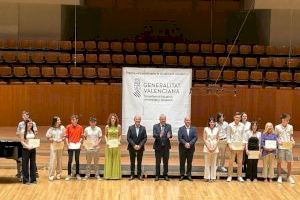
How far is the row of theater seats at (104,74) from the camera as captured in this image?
17688 millimetres

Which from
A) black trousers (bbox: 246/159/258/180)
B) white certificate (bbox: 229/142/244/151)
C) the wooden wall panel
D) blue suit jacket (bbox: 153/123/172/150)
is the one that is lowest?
black trousers (bbox: 246/159/258/180)

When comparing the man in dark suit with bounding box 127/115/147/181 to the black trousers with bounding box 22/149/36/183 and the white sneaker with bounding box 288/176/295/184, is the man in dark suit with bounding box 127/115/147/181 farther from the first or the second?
the white sneaker with bounding box 288/176/295/184

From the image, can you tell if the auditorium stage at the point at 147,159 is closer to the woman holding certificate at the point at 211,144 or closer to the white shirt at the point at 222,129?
the woman holding certificate at the point at 211,144

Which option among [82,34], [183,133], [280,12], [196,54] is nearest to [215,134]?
[183,133]

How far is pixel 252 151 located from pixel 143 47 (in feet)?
25.6

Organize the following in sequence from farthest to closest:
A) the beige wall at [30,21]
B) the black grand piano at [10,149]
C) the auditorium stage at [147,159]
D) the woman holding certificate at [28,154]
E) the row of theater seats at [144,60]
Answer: the beige wall at [30,21], the row of theater seats at [144,60], the auditorium stage at [147,159], the woman holding certificate at [28,154], the black grand piano at [10,149]

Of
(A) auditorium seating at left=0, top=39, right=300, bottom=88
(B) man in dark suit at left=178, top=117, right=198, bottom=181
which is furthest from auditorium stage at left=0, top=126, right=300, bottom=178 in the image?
(A) auditorium seating at left=0, top=39, right=300, bottom=88

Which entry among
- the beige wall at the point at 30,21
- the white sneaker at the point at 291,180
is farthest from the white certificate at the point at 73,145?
the beige wall at the point at 30,21

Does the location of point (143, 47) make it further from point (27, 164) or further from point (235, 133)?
point (27, 164)

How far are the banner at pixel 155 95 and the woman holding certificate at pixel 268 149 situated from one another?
104 inches

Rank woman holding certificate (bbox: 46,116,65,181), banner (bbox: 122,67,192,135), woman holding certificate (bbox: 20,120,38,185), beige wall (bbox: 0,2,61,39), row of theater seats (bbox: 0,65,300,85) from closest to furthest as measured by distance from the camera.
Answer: woman holding certificate (bbox: 20,120,38,185)
woman holding certificate (bbox: 46,116,65,181)
banner (bbox: 122,67,192,135)
row of theater seats (bbox: 0,65,300,85)
beige wall (bbox: 0,2,61,39)

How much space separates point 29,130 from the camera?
12.1 metres

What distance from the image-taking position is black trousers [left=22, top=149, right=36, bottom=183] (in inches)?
470

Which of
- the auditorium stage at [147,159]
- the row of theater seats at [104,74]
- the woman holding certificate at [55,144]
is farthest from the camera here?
the row of theater seats at [104,74]
